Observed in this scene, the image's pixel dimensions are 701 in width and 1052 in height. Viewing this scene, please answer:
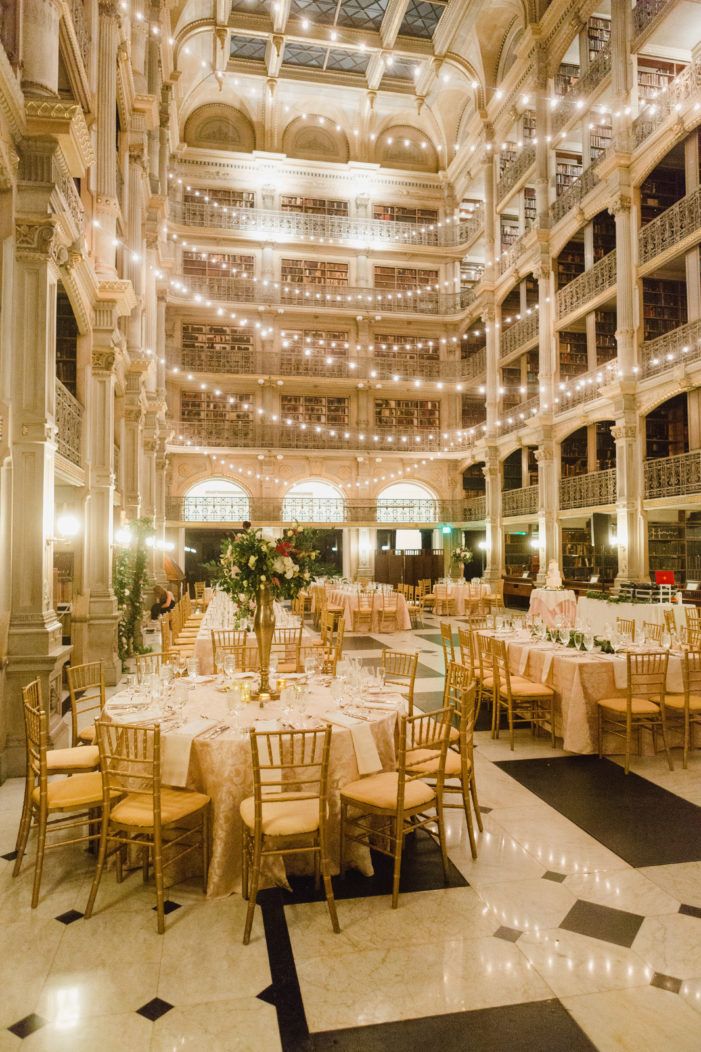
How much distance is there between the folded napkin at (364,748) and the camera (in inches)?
133

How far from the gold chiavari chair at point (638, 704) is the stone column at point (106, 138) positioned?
7.40 metres

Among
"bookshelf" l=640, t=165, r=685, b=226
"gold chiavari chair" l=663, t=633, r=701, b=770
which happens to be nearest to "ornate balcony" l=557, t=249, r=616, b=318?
"bookshelf" l=640, t=165, r=685, b=226

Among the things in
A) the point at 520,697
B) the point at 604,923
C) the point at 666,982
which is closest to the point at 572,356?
the point at 520,697

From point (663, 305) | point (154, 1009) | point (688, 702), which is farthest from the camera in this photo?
point (663, 305)

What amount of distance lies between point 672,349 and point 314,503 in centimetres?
1153

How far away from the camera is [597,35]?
14523 millimetres

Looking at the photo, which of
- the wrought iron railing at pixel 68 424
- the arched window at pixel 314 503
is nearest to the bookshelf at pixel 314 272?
the arched window at pixel 314 503

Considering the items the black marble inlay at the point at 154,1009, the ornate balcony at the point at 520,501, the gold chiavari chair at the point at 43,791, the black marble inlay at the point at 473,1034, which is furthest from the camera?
the ornate balcony at the point at 520,501

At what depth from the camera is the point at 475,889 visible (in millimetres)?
3156

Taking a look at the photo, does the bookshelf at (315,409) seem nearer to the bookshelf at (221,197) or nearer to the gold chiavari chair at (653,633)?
the bookshelf at (221,197)

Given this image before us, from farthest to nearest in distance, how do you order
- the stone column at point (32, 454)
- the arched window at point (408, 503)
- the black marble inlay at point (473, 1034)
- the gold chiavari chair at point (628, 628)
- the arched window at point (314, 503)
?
the arched window at point (408, 503)
the arched window at point (314, 503)
the gold chiavari chair at point (628, 628)
the stone column at point (32, 454)
the black marble inlay at point (473, 1034)

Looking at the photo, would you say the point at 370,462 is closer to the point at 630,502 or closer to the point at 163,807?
the point at 630,502

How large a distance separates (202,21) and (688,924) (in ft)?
68.7

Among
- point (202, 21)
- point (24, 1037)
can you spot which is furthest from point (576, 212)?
point (24, 1037)
